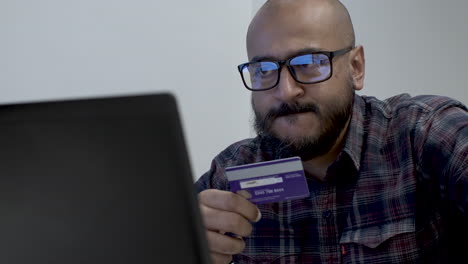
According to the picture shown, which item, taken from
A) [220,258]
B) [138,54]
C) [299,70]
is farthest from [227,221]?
[138,54]

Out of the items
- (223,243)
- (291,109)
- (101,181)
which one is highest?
(101,181)

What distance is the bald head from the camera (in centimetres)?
115

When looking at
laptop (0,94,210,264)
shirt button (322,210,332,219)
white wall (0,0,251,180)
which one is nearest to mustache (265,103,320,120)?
shirt button (322,210,332,219)

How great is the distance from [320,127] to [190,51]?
3.25 feet

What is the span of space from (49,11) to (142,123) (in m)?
1.33

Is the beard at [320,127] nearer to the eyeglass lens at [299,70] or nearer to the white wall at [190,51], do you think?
the eyeglass lens at [299,70]

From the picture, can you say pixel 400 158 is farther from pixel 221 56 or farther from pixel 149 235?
pixel 221 56

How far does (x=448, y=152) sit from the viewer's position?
0.93 metres

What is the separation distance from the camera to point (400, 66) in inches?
71.9

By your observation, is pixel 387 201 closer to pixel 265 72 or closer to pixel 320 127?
pixel 320 127

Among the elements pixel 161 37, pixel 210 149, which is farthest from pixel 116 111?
pixel 210 149

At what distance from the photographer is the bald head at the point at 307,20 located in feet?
3.77

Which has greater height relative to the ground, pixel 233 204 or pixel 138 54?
pixel 138 54

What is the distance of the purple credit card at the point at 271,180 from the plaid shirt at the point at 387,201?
46cm
